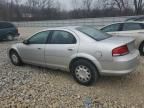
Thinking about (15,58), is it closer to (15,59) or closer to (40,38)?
(15,59)

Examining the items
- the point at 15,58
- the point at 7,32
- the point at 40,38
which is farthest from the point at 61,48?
the point at 7,32

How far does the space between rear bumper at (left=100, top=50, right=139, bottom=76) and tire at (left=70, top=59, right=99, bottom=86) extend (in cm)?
22

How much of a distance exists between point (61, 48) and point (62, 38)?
30cm

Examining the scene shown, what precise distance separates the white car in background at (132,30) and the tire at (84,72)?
12.4 feet

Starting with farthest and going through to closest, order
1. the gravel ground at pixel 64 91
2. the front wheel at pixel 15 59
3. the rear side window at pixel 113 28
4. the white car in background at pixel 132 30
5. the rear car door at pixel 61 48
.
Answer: the rear side window at pixel 113 28, the white car in background at pixel 132 30, the front wheel at pixel 15 59, the rear car door at pixel 61 48, the gravel ground at pixel 64 91

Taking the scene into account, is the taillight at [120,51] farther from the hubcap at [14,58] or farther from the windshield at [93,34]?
the hubcap at [14,58]

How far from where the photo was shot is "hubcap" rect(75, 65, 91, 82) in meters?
4.69

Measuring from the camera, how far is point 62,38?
17.1 ft

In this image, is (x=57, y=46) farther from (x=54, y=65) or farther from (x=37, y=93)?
(x=37, y=93)

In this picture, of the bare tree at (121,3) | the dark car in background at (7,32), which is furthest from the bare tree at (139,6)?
the dark car in background at (7,32)

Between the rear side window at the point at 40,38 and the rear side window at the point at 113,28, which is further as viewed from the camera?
the rear side window at the point at 113,28

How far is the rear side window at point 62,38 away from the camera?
4.98 metres

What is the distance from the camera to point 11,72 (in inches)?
236

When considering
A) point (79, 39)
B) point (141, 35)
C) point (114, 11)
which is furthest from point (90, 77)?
point (114, 11)
